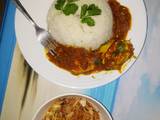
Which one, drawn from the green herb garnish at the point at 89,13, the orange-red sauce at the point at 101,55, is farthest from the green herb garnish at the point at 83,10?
the orange-red sauce at the point at 101,55

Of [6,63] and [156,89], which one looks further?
[6,63]

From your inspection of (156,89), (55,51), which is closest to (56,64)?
(55,51)

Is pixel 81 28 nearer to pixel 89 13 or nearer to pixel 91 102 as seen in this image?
pixel 89 13

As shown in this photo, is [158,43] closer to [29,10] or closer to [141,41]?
[141,41]

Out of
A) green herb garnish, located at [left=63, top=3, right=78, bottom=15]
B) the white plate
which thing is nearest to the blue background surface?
the white plate

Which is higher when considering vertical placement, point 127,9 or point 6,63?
point 127,9

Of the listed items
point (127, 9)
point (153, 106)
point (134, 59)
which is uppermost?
point (127, 9)

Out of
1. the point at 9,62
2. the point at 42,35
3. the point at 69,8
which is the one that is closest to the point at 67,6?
the point at 69,8
